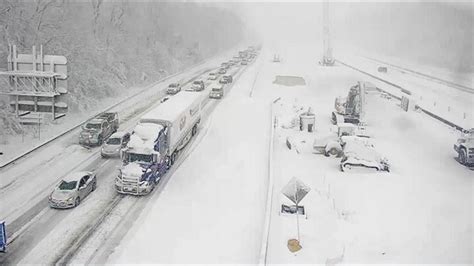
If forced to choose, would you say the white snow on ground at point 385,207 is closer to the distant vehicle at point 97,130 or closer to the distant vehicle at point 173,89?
the distant vehicle at point 97,130

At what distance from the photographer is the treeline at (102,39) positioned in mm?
44594

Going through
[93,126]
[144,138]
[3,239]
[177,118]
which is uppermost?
[177,118]

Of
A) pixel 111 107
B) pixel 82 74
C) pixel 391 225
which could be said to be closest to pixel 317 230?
pixel 391 225

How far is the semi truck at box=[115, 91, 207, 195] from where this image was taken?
24.0m

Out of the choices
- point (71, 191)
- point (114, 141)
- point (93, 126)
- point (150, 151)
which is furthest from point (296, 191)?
point (93, 126)

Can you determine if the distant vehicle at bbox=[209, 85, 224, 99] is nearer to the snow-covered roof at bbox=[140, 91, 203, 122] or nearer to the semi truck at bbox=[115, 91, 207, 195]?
the snow-covered roof at bbox=[140, 91, 203, 122]

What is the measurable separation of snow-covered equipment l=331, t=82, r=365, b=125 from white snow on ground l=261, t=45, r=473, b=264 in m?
3.42

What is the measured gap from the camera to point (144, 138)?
25.0 metres

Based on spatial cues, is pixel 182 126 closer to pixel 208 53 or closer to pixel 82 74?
pixel 82 74

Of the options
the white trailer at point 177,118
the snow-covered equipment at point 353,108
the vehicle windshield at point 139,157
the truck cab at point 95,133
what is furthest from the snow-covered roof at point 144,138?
the snow-covered equipment at point 353,108

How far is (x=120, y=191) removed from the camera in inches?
955

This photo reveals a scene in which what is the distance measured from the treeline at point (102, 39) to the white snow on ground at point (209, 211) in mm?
16935

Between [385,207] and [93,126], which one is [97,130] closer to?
[93,126]

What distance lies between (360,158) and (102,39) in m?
49.3
